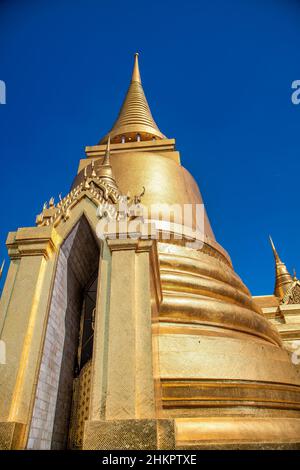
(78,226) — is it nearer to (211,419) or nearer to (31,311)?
(31,311)

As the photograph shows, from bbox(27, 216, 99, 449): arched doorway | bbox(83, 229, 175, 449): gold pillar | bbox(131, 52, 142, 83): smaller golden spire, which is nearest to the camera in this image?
bbox(83, 229, 175, 449): gold pillar

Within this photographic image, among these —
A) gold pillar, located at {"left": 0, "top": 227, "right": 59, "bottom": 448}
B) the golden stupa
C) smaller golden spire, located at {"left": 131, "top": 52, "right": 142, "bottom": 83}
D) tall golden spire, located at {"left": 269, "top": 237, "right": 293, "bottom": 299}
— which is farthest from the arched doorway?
smaller golden spire, located at {"left": 131, "top": 52, "right": 142, "bottom": 83}

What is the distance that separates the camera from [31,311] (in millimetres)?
3441

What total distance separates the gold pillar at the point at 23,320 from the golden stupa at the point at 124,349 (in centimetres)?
1

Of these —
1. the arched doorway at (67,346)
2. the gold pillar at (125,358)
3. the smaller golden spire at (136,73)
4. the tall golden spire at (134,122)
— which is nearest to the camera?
the gold pillar at (125,358)

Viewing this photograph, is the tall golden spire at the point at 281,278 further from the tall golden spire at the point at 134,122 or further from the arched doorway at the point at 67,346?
the arched doorway at the point at 67,346

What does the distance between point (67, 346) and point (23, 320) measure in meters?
0.99

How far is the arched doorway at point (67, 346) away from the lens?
339cm

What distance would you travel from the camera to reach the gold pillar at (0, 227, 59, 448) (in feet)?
9.50

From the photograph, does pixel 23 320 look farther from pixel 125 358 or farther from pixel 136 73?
pixel 136 73

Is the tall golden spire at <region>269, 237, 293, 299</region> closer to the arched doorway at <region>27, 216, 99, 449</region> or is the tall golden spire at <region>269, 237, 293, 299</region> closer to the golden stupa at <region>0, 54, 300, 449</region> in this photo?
the golden stupa at <region>0, 54, 300, 449</region>

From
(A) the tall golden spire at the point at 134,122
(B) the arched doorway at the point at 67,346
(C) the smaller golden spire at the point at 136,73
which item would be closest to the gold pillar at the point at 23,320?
(B) the arched doorway at the point at 67,346

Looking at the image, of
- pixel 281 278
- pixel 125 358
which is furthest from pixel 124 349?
pixel 281 278

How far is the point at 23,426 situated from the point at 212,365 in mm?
2344
